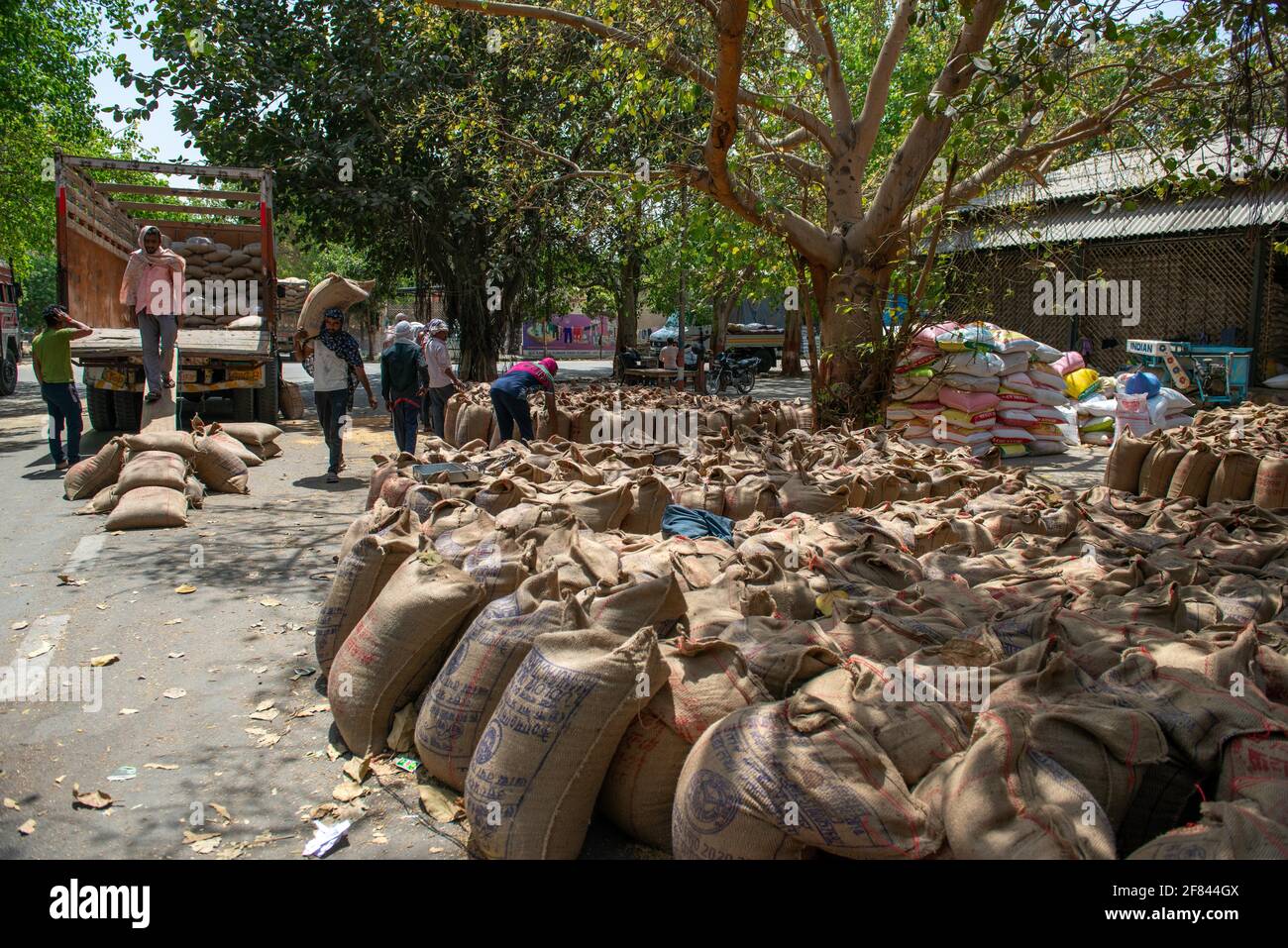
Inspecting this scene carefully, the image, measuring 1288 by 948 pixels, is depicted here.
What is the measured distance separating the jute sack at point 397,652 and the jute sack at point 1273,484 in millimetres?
5949

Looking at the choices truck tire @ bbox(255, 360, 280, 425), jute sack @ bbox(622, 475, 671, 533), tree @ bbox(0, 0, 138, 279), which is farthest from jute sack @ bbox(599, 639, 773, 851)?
tree @ bbox(0, 0, 138, 279)

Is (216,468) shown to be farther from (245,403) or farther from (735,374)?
(735,374)

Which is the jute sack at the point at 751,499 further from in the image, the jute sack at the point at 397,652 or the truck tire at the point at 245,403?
the truck tire at the point at 245,403

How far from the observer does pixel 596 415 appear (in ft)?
32.2

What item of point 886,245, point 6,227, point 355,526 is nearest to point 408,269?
point 6,227

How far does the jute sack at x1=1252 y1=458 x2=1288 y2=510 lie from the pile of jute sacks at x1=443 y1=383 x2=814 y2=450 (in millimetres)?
4120

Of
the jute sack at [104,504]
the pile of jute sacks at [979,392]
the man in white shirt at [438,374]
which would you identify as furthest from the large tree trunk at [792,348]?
the jute sack at [104,504]

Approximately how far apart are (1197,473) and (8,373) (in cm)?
2064

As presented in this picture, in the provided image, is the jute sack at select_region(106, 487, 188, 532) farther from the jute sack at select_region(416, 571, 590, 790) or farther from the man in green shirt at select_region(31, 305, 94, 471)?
the jute sack at select_region(416, 571, 590, 790)

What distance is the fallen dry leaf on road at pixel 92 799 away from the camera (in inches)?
126

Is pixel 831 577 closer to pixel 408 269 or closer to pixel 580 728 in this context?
pixel 580 728

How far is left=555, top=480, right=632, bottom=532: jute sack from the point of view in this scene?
5.08m

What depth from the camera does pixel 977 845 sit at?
213cm
